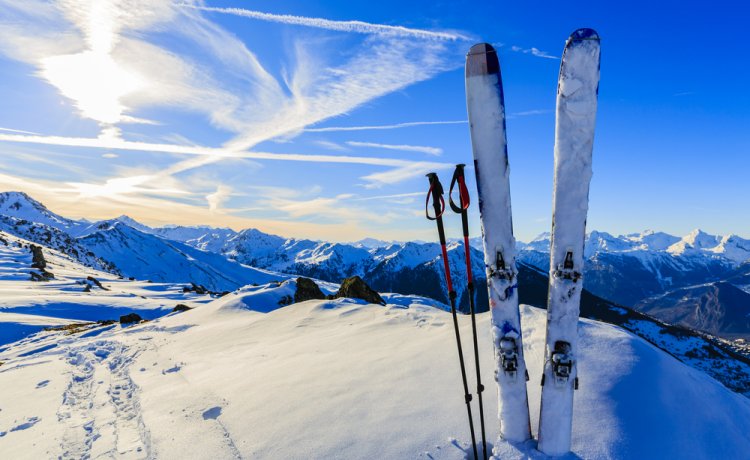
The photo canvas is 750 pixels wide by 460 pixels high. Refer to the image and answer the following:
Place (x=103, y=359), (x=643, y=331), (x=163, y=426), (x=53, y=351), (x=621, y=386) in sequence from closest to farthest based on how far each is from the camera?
(x=621, y=386), (x=163, y=426), (x=103, y=359), (x=53, y=351), (x=643, y=331)

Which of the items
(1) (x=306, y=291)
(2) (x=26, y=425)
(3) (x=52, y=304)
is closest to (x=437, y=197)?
(2) (x=26, y=425)

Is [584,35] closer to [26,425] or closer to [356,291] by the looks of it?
[26,425]

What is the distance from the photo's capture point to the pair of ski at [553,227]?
4.46m

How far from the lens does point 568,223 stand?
4.61m

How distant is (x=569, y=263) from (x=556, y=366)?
4.09 ft

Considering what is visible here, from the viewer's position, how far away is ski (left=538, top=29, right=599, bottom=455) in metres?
4.42

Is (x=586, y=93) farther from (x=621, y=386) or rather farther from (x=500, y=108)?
(x=621, y=386)

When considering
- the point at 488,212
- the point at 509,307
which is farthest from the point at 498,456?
the point at 488,212

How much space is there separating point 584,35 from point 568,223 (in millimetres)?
2147

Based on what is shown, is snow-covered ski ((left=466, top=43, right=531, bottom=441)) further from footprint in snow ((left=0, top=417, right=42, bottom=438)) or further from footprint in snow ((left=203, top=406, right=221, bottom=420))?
footprint in snow ((left=0, top=417, right=42, bottom=438))

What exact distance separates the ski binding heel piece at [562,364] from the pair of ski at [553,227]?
1 centimetres

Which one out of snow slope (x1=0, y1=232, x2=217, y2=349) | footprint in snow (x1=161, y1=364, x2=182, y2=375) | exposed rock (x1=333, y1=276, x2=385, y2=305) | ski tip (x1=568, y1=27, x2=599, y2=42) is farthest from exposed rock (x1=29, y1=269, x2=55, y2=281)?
ski tip (x1=568, y1=27, x2=599, y2=42)

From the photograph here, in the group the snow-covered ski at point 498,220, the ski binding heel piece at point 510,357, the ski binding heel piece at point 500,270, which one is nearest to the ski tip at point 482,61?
the snow-covered ski at point 498,220

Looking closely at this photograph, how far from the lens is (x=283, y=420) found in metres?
5.70
